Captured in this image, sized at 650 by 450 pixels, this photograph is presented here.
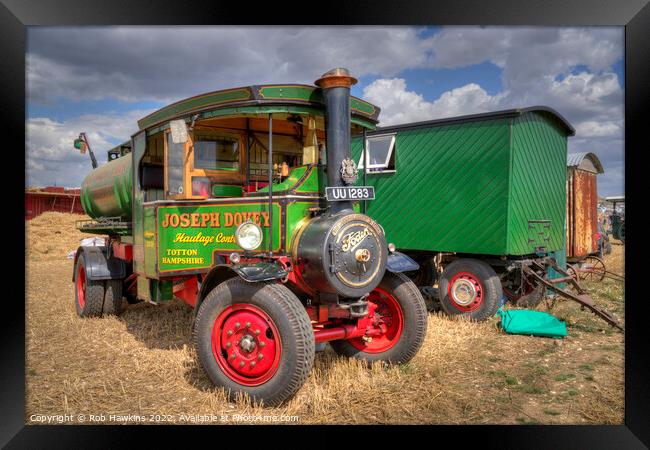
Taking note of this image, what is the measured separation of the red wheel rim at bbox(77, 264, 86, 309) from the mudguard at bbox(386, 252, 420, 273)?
5124 mm

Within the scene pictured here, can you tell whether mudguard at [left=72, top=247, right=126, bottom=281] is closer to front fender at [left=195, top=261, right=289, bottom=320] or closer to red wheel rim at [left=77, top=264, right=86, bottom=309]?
red wheel rim at [left=77, top=264, right=86, bottom=309]

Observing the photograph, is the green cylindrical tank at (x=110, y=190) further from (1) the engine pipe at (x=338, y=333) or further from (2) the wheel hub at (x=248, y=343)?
(1) the engine pipe at (x=338, y=333)

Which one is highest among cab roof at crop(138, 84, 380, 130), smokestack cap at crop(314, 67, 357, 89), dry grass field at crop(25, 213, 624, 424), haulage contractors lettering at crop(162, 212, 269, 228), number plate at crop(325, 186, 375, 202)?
smokestack cap at crop(314, 67, 357, 89)

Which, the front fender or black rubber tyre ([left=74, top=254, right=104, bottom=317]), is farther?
black rubber tyre ([left=74, top=254, right=104, bottom=317])

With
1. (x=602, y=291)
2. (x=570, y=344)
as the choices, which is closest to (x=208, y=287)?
(x=570, y=344)

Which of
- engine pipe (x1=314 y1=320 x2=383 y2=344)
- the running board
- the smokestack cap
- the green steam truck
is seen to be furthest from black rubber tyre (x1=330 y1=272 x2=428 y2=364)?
the running board

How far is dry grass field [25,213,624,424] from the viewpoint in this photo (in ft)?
12.9

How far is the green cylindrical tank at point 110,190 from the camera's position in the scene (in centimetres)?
694

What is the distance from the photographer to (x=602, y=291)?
32.4ft

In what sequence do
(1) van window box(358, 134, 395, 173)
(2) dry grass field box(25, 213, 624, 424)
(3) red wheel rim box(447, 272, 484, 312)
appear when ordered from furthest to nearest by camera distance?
(1) van window box(358, 134, 395, 173), (3) red wheel rim box(447, 272, 484, 312), (2) dry grass field box(25, 213, 624, 424)

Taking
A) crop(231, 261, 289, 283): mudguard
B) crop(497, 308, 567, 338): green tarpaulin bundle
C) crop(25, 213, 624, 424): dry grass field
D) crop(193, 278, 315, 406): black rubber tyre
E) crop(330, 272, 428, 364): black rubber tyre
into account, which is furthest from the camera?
crop(497, 308, 567, 338): green tarpaulin bundle

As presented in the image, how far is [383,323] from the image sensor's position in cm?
486

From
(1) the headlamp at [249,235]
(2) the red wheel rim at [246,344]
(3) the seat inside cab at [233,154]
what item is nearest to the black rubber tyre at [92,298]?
(3) the seat inside cab at [233,154]

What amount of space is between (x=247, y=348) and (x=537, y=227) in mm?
6181
